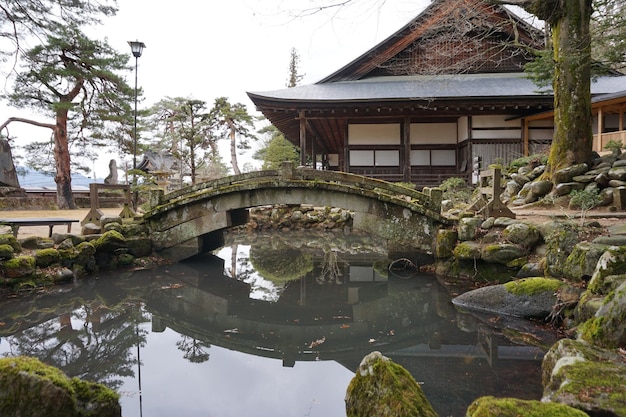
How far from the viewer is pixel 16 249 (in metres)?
7.52

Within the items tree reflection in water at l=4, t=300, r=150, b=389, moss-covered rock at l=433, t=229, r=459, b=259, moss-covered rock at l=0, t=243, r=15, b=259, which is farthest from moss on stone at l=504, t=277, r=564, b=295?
moss-covered rock at l=0, t=243, r=15, b=259

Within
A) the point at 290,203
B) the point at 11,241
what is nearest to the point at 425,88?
the point at 290,203

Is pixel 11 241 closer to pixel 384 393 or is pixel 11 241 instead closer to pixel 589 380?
pixel 384 393

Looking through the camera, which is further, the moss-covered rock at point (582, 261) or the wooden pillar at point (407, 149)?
the wooden pillar at point (407, 149)

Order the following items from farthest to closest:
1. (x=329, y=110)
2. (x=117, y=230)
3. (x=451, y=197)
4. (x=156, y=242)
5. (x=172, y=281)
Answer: (x=329, y=110) < (x=451, y=197) < (x=156, y=242) < (x=117, y=230) < (x=172, y=281)

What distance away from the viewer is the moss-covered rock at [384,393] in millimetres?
2707

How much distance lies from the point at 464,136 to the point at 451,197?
3.94 meters

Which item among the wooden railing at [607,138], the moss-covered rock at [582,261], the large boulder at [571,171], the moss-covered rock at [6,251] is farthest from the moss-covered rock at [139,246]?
the wooden railing at [607,138]

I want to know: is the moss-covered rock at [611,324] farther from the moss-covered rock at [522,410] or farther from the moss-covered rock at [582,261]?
the moss-covered rock at [522,410]

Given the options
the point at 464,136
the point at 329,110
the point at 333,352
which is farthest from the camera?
the point at 464,136

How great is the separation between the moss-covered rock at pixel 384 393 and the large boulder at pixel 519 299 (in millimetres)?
3478

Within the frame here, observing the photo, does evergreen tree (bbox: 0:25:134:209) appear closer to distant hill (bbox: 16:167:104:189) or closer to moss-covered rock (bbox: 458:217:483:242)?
distant hill (bbox: 16:167:104:189)

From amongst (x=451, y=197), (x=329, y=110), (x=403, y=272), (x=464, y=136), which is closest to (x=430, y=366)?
(x=403, y=272)

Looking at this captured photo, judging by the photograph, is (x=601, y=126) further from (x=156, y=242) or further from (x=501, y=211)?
(x=156, y=242)
